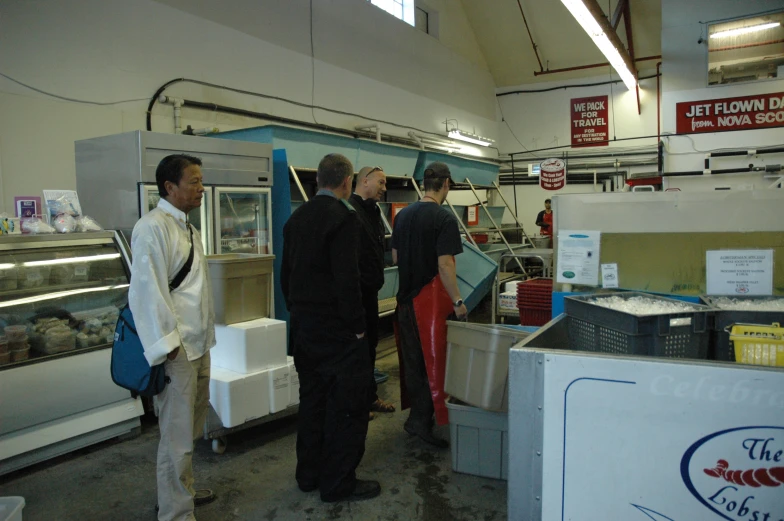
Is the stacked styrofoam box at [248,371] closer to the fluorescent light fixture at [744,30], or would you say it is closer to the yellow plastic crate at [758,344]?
the yellow plastic crate at [758,344]

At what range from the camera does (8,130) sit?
4.14 metres

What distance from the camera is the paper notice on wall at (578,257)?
2.78m

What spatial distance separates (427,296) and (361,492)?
120 cm

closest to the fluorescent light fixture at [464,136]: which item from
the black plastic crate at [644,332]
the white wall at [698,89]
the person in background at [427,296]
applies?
the white wall at [698,89]

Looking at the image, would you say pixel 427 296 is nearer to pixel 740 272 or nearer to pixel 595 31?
pixel 740 272

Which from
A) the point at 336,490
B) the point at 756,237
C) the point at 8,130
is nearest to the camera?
the point at 756,237

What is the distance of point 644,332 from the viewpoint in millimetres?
1874

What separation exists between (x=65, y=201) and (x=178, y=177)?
5.67ft

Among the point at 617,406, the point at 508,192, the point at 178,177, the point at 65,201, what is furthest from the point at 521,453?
the point at 508,192

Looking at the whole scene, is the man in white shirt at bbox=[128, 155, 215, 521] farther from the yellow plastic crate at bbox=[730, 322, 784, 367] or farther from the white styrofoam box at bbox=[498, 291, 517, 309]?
the white styrofoam box at bbox=[498, 291, 517, 309]

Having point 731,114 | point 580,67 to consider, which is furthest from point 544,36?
Answer: point 731,114

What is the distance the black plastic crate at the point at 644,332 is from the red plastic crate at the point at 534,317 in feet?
7.30

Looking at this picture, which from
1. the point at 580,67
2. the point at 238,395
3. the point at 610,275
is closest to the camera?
the point at 610,275

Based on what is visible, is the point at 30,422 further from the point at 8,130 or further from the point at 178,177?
the point at 8,130
